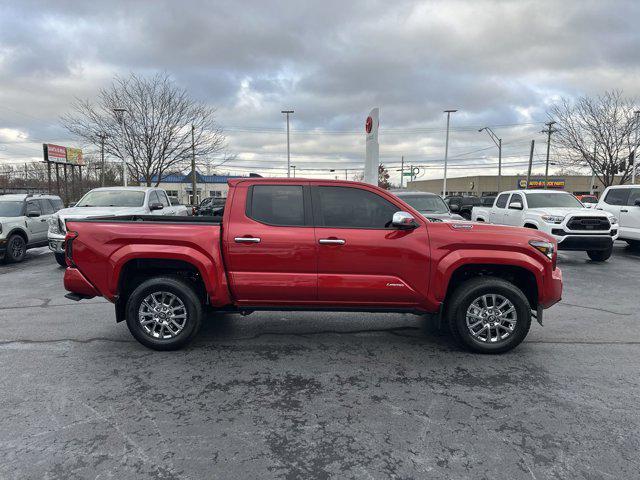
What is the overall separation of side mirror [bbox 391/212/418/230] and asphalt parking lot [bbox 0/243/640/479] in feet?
4.57

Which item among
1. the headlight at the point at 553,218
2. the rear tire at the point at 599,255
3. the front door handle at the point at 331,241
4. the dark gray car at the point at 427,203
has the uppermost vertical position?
the dark gray car at the point at 427,203

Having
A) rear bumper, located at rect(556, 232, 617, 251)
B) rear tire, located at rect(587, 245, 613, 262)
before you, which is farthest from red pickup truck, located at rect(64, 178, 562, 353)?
rear tire, located at rect(587, 245, 613, 262)

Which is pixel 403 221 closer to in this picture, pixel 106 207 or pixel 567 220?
pixel 567 220

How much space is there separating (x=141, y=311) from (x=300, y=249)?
6.08ft

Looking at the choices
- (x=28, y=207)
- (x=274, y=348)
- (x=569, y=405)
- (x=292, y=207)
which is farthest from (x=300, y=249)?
(x=28, y=207)

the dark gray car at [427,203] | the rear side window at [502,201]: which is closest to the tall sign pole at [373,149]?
the dark gray car at [427,203]

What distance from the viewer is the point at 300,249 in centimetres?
430

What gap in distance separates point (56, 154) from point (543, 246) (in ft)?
118

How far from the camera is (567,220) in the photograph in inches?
389

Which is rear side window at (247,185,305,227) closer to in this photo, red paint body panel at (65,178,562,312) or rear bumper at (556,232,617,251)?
red paint body panel at (65,178,562,312)

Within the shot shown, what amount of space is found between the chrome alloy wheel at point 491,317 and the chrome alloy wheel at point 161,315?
10.1 ft

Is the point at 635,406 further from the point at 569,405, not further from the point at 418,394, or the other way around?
the point at 418,394

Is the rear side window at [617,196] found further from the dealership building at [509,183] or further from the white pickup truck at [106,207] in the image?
the dealership building at [509,183]

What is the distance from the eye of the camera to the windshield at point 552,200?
11.1 m
